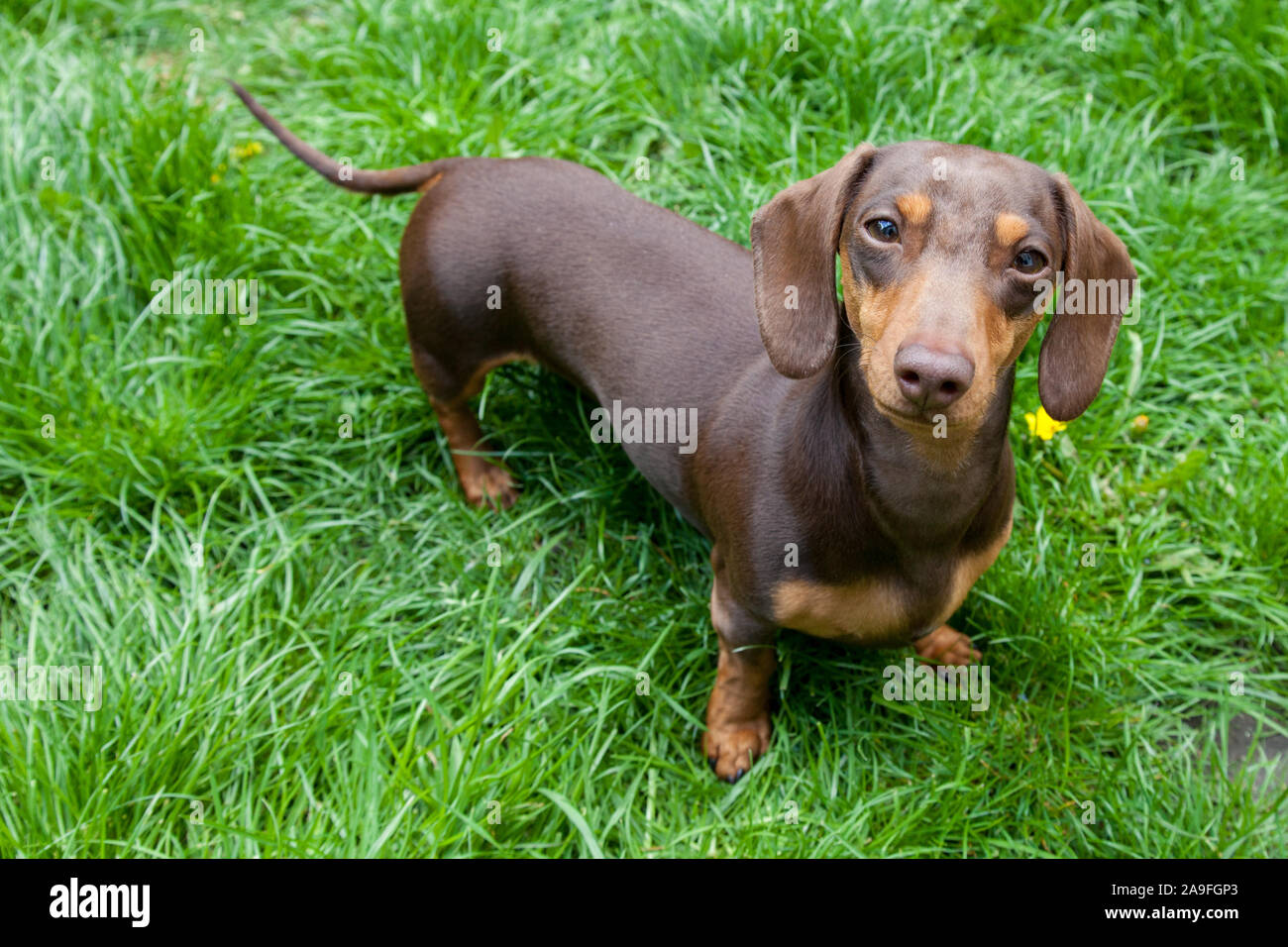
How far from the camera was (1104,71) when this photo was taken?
450 centimetres

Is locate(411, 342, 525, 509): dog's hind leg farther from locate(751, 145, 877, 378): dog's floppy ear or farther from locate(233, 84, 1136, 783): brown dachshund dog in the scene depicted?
locate(751, 145, 877, 378): dog's floppy ear

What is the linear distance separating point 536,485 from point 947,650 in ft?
4.62

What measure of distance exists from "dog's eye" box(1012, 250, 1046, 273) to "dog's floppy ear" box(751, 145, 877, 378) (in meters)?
0.38

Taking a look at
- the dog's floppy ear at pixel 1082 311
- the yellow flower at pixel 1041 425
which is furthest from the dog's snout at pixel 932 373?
the yellow flower at pixel 1041 425

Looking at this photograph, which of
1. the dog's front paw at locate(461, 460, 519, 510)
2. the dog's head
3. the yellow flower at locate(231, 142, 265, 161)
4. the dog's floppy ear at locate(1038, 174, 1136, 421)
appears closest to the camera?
the dog's head

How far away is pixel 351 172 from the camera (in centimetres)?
357

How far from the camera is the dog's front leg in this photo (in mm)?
3004

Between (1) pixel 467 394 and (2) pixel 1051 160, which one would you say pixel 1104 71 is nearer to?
(2) pixel 1051 160

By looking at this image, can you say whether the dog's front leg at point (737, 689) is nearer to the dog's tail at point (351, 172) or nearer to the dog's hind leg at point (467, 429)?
the dog's hind leg at point (467, 429)

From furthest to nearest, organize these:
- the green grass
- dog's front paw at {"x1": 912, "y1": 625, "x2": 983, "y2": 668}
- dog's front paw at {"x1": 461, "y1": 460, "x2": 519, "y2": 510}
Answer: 1. dog's front paw at {"x1": 461, "y1": 460, "x2": 519, "y2": 510}
2. dog's front paw at {"x1": 912, "y1": 625, "x2": 983, "y2": 668}
3. the green grass

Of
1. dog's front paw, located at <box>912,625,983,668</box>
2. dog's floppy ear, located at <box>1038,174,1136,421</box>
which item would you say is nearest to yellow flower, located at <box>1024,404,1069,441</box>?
dog's front paw, located at <box>912,625,983,668</box>

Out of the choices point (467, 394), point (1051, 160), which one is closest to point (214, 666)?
point (467, 394)

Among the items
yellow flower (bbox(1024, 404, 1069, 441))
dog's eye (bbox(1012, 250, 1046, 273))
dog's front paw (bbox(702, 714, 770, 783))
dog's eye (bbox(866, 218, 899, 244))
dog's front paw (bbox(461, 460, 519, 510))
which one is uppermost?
dog's eye (bbox(866, 218, 899, 244))

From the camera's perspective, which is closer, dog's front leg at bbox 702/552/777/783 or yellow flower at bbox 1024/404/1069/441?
dog's front leg at bbox 702/552/777/783
